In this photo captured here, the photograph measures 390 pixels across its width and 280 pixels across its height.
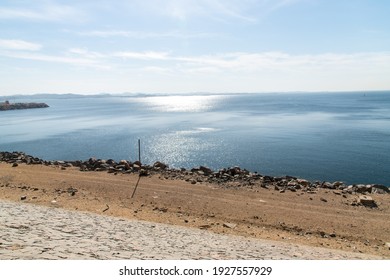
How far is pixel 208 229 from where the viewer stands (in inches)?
645

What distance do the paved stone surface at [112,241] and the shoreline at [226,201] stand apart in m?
1.63

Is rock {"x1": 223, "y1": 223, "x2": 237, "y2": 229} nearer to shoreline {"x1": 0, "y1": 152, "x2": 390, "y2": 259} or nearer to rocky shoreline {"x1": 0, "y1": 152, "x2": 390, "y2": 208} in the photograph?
shoreline {"x1": 0, "y1": 152, "x2": 390, "y2": 259}

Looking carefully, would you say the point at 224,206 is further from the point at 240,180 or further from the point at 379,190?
the point at 379,190

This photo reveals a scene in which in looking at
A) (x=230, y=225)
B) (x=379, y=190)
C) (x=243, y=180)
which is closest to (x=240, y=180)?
(x=243, y=180)

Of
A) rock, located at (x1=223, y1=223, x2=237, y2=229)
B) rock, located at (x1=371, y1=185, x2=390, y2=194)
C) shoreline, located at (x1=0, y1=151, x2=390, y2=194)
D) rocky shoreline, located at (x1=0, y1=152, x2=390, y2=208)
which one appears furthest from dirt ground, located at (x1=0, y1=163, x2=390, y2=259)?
rock, located at (x1=371, y1=185, x2=390, y2=194)

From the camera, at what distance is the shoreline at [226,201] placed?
16.3 meters

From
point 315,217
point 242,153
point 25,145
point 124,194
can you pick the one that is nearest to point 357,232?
point 315,217

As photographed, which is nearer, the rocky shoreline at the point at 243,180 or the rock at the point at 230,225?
the rock at the point at 230,225

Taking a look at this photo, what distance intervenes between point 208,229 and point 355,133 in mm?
63991

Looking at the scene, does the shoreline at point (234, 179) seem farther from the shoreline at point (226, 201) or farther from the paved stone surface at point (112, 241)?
the paved stone surface at point (112, 241)

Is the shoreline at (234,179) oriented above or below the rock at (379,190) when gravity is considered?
above

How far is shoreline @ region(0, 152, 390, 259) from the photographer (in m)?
16.3

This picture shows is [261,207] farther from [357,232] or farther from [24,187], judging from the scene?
[24,187]

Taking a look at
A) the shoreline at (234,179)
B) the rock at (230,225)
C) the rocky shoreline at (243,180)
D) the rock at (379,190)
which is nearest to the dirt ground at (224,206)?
the rock at (230,225)
